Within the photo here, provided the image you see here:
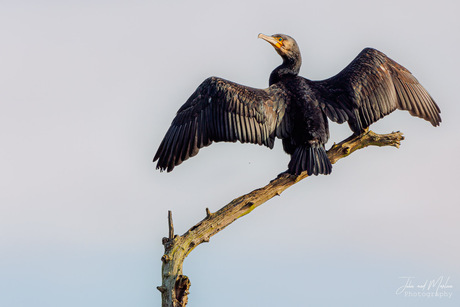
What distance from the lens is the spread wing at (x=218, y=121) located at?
440 inches

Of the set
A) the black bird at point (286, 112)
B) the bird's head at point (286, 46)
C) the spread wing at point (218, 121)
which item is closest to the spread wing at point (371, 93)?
the black bird at point (286, 112)

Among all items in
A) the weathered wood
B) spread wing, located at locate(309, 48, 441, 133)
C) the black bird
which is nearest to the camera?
the weathered wood

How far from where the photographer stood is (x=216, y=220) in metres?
9.90

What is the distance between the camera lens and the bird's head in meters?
12.3

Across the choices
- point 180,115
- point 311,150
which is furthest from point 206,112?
point 311,150

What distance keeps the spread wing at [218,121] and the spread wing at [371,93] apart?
2.50 feet

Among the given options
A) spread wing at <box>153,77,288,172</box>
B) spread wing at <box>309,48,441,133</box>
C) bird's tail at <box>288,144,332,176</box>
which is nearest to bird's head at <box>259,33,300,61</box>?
spread wing at <box>309,48,441,133</box>

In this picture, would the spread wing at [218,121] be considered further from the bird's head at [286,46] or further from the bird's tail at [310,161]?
the bird's head at [286,46]

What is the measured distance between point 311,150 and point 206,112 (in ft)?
4.73

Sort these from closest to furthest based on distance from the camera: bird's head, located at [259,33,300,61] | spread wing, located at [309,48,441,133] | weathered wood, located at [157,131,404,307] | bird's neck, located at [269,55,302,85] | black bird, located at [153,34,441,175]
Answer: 1. weathered wood, located at [157,131,404,307]
2. black bird, located at [153,34,441,175]
3. spread wing, located at [309,48,441,133]
4. bird's neck, located at [269,55,302,85]
5. bird's head, located at [259,33,300,61]

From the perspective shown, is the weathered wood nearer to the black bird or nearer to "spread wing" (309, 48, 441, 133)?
the black bird

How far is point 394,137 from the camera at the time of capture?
10.9m

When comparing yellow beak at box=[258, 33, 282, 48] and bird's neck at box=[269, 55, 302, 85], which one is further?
yellow beak at box=[258, 33, 282, 48]

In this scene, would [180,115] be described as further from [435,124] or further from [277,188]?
[435,124]
